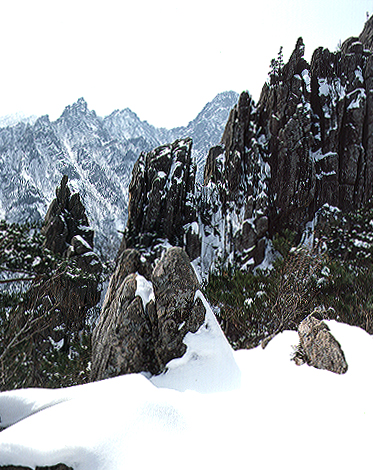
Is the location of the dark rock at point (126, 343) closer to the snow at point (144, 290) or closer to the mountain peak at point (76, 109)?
the snow at point (144, 290)

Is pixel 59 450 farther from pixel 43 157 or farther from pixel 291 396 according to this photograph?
pixel 43 157

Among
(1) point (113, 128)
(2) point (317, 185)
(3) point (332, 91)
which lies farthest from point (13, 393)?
(1) point (113, 128)

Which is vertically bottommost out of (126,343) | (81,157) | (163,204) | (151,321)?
(126,343)

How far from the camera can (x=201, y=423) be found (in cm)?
306

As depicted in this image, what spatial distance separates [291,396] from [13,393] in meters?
3.20

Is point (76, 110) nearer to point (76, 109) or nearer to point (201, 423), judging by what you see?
point (76, 109)

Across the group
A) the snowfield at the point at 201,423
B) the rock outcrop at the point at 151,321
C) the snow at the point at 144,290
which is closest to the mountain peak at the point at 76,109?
the snow at the point at 144,290

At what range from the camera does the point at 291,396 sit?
3803 millimetres

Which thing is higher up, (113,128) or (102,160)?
(113,128)

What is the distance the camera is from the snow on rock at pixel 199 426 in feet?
7.77

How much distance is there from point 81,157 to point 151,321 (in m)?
148

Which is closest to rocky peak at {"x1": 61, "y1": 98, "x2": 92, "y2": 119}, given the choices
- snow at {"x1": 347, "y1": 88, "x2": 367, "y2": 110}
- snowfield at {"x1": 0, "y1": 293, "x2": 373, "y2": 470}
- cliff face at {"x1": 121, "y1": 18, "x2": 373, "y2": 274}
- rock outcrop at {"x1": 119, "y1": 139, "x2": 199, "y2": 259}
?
rock outcrop at {"x1": 119, "y1": 139, "x2": 199, "y2": 259}

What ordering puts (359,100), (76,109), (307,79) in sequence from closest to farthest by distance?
1. (359,100)
2. (307,79)
3. (76,109)

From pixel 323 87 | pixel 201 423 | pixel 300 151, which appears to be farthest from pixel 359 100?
pixel 201 423
